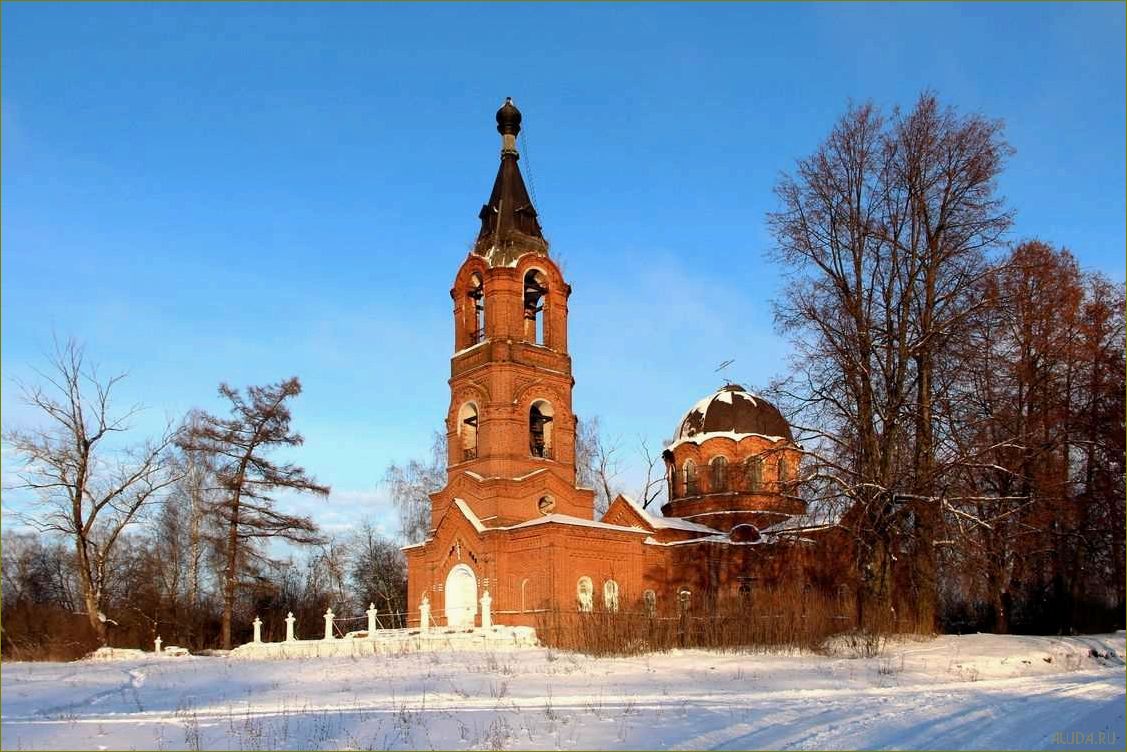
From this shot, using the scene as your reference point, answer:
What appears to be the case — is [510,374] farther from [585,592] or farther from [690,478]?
[690,478]

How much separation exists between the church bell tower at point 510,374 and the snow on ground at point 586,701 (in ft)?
38.9

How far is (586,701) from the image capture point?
1092 cm

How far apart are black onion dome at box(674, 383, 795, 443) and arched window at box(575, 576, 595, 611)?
365 inches

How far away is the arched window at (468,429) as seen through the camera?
103 ft

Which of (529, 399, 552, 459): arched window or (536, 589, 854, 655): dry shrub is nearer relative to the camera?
(536, 589, 854, 655): dry shrub

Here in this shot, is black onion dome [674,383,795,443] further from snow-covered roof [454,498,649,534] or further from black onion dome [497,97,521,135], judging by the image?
black onion dome [497,97,521,135]

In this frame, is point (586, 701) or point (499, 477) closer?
point (586, 701)

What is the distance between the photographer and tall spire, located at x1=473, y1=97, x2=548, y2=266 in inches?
1243

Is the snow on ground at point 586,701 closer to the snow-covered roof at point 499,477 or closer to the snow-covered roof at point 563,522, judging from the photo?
the snow-covered roof at point 563,522

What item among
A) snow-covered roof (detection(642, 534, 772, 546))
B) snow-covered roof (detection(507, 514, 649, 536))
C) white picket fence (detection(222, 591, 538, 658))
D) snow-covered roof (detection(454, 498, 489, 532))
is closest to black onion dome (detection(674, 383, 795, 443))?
snow-covered roof (detection(642, 534, 772, 546))

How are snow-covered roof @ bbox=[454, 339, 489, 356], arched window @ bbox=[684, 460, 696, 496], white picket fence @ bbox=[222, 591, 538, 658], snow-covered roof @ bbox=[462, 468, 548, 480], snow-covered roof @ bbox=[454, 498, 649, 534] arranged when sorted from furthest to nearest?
1. arched window @ bbox=[684, 460, 696, 496]
2. snow-covered roof @ bbox=[454, 339, 489, 356]
3. snow-covered roof @ bbox=[462, 468, 548, 480]
4. snow-covered roof @ bbox=[454, 498, 649, 534]
5. white picket fence @ bbox=[222, 591, 538, 658]

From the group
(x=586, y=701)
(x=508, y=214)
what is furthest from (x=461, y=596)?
(x=586, y=701)

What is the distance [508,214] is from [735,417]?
443 inches

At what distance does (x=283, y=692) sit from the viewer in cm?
1274
